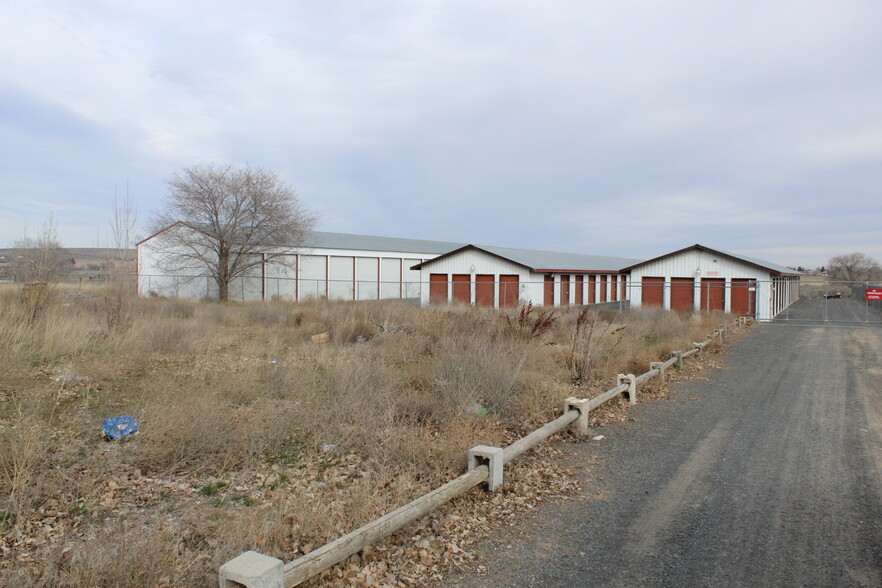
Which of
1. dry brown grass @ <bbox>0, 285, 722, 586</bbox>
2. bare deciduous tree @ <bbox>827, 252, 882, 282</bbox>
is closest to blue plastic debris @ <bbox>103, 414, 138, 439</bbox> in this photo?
dry brown grass @ <bbox>0, 285, 722, 586</bbox>

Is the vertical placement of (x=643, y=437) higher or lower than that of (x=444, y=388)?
lower

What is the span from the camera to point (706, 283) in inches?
1206

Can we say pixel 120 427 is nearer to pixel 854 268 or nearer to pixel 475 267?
pixel 475 267

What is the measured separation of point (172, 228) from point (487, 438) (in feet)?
106

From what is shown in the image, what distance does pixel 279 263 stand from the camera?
36125mm

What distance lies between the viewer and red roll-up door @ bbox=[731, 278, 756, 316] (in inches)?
1147

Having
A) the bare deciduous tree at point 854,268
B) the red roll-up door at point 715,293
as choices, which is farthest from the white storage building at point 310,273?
the bare deciduous tree at point 854,268

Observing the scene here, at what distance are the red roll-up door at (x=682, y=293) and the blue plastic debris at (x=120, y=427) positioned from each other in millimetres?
29580

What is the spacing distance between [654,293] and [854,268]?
80.5 m

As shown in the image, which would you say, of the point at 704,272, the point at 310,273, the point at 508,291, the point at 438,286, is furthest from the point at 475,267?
the point at 704,272

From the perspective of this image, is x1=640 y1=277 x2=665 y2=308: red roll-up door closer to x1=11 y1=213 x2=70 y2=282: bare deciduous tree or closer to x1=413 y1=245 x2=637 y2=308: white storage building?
x1=413 y1=245 x2=637 y2=308: white storage building

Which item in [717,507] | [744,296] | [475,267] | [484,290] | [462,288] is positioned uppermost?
[475,267]

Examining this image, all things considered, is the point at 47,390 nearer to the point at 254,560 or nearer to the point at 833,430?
the point at 254,560

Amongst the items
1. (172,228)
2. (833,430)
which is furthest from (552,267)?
(833,430)
